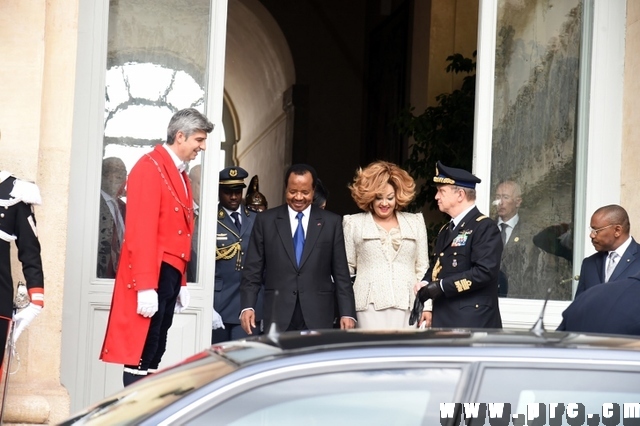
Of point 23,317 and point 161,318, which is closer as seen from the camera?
point 23,317

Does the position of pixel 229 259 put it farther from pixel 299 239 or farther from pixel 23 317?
pixel 23 317

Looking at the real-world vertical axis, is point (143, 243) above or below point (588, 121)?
below

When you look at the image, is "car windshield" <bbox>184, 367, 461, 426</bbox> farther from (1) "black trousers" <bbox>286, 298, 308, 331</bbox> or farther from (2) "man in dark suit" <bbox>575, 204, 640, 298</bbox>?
(2) "man in dark suit" <bbox>575, 204, 640, 298</bbox>

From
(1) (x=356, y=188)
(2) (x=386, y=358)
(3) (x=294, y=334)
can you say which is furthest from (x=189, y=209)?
(2) (x=386, y=358)

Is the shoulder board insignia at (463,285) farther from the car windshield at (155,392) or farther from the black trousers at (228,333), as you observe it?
the car windshield at (155,392)

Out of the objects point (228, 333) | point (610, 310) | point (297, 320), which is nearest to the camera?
point (610, 310)

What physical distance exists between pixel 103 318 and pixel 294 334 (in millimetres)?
4523

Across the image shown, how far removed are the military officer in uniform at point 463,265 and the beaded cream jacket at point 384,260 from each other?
28 centimetres

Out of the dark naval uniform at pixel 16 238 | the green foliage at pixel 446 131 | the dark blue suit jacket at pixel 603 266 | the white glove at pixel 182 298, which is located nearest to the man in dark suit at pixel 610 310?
the dark blue suit jacket at pixel 603 266

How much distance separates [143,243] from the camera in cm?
636

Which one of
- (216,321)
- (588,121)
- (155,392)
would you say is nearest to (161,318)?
(216,321)

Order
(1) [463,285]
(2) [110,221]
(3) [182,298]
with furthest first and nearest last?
(2) [110,221]
(3) [182,298]
(1) [463,285]

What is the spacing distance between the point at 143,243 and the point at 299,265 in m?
1.22

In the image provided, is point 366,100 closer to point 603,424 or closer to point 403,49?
point 403,49
